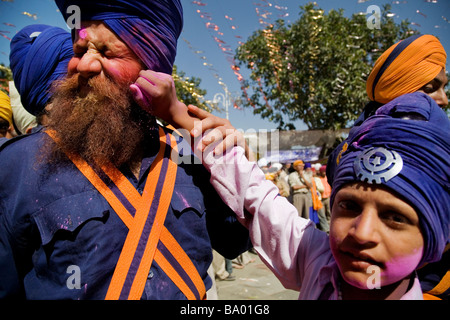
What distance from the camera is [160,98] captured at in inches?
53.4

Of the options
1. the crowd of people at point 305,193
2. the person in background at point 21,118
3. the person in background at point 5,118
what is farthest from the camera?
the crowd of people at point 305,193

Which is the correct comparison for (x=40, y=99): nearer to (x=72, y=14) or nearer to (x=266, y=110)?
(x=72, y=14)

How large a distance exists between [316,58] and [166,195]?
1329 centimetres

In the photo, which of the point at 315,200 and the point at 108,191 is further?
the point at 315,200

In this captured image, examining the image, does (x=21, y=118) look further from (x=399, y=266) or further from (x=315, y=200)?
(x=315, y=200)

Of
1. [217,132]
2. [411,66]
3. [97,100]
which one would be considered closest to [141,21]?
[97,100]

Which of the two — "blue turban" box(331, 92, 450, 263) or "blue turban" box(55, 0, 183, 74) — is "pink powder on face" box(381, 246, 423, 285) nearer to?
"blue turban" box(331, 92, 450, 263)

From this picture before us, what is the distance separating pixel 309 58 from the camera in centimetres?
1341

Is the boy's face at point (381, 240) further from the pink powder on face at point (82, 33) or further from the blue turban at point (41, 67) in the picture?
the blue turban at point (41, 67)

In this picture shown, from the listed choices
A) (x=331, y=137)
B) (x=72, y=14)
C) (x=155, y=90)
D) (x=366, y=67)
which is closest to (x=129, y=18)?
(x=72, y=14)

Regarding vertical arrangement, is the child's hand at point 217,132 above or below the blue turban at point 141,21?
below

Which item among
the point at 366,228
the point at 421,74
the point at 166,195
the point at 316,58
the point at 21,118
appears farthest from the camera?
the point at 316,58

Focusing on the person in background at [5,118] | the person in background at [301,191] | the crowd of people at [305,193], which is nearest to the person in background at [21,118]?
the person in background at [5,118]

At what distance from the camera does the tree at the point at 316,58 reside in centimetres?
1309
